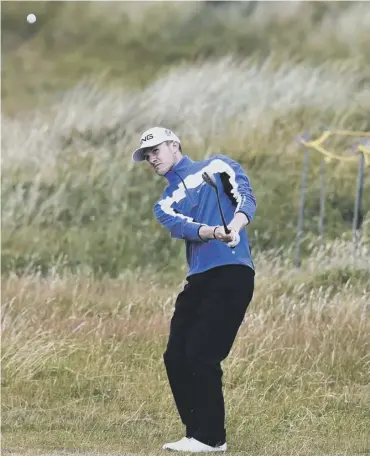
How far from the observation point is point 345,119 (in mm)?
7531

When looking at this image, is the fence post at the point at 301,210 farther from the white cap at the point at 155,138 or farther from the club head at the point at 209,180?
the club head at the point at 209,180

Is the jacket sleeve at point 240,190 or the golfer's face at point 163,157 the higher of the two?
the golfer's face at point 163,157

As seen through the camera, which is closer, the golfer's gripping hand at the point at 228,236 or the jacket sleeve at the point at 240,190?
the golfer's gripping hand at the point at 228,236

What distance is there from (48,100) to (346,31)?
263 centimetres

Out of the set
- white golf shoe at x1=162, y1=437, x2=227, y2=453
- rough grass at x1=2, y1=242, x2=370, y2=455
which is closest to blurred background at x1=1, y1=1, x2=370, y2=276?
rough grass at x1=2, y1=242, x2=370, y2=455

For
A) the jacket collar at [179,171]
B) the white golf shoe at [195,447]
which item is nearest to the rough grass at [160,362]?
the white golf shoe at [195,447]

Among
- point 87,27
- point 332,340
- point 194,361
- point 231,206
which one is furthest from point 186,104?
point 194,361

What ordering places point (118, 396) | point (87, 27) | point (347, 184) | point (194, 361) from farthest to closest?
point (87, 27)
point (347, 184)
point (118, 396)
point (194, 361)

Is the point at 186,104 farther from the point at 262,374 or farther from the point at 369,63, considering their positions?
the point at 262,374

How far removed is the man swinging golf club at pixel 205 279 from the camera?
4.85 meters

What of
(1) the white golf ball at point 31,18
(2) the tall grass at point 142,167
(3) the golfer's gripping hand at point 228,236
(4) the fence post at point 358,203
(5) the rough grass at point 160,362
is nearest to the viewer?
(3) the golfer's gripping hand at point 228,236

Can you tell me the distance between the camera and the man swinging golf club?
15.9ft

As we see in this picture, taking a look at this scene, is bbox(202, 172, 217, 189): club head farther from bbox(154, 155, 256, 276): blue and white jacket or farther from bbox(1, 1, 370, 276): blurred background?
bbox(1, 1, 370, 276): blurred background

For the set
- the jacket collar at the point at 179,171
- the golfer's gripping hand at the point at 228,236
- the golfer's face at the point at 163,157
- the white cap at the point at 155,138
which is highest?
the white cap at the point at 155,138
